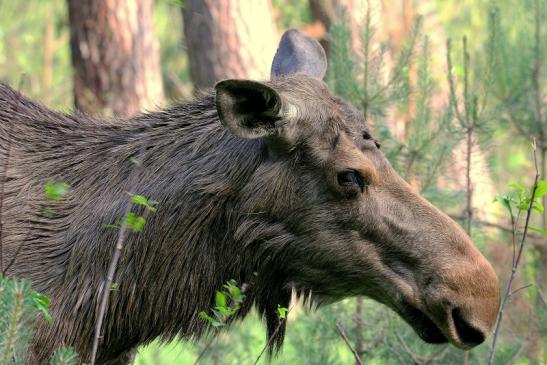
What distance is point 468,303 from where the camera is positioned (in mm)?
4551

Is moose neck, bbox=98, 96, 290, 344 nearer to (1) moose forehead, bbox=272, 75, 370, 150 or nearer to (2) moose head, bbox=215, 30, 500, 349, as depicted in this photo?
(2) moose head, bbox=215, 30, 500, 349

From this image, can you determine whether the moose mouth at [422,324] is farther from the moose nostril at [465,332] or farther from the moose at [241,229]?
the moose nostril at [465,332]

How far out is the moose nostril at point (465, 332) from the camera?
4602mm

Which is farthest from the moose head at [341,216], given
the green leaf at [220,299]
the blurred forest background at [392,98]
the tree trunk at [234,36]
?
the tree trunk at [234,36]

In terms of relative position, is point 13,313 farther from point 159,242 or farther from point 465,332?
point 465,332

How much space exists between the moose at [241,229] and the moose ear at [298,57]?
1.96 ft

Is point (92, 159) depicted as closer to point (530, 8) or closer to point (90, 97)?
point (530, 8)

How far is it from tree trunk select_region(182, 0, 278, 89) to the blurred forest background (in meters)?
Result: 0.01

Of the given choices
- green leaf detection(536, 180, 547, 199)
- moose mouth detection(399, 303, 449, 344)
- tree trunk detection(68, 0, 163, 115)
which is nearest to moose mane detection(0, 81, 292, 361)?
moose mouth detection(399, 303, 449, 344)

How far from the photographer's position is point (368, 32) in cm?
742

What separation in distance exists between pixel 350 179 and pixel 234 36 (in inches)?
203

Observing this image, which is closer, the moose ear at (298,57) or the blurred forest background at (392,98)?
the moose ear at (298,57)

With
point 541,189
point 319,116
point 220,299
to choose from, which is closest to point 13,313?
point 220,299

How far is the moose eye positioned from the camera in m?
4.83
